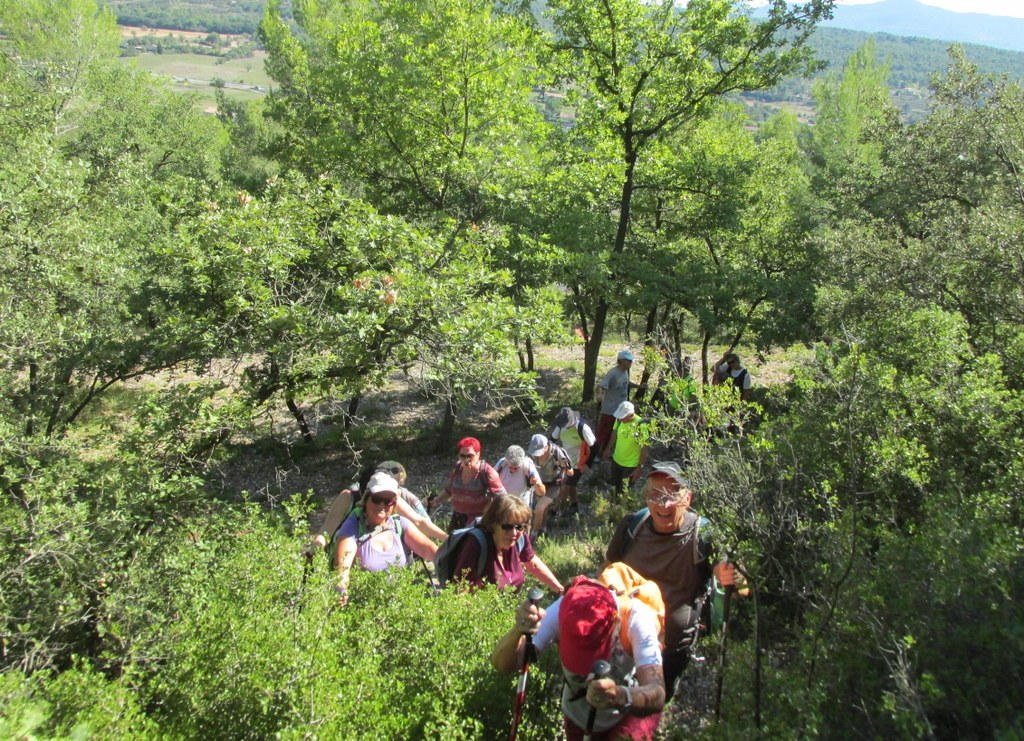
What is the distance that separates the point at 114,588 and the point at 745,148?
556 inches

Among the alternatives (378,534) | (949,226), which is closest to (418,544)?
(378,534)

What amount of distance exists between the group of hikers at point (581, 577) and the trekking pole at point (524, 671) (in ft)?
0.03

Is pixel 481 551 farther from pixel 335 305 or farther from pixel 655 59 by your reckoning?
pixel 655 59

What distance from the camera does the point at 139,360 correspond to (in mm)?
9164

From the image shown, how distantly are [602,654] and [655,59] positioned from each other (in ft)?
35.1

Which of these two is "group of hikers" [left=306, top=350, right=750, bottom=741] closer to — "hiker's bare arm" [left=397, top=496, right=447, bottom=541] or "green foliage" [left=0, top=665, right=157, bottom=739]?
"hiker's bare arm" [left=397, top=496, right=447, bottom=541]

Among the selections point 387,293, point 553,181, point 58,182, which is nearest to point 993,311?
point 387,293

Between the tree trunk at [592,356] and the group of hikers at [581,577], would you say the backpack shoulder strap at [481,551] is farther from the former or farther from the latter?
the tree trunk at [592,356]

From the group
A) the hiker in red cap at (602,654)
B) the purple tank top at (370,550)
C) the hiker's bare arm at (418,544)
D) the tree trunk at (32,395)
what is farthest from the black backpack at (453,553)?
the tree trunk at (32,395)

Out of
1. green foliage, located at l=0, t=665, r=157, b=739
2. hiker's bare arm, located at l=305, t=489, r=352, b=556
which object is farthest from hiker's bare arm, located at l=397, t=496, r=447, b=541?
green foliage, located at l=0, t=665, r=157, b=739

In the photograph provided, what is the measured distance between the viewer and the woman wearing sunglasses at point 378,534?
4.58 meters

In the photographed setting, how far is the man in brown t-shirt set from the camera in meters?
3.89

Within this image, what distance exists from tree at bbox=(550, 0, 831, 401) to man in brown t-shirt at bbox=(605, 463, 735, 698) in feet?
23.2

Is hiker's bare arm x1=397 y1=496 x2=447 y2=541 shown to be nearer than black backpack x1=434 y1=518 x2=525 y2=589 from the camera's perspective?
No
